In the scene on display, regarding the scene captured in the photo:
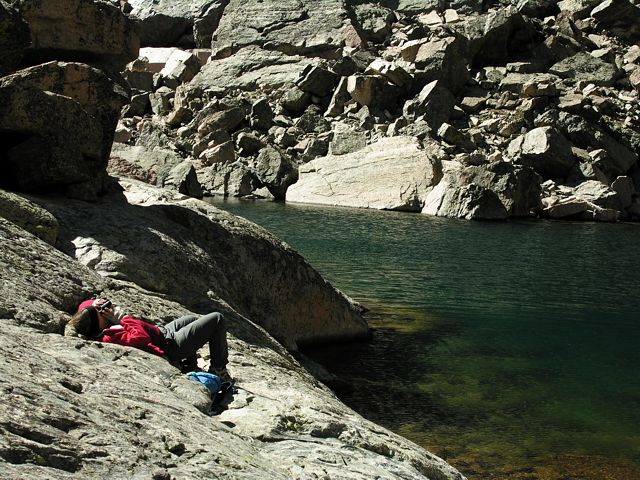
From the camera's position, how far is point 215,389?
8508 mm

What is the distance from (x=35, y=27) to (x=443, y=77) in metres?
62.7

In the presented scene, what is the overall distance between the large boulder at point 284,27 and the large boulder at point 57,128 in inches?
2910

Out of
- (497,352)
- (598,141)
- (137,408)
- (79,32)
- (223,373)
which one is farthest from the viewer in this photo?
(598,141)

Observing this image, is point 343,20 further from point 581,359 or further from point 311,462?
point 311,462

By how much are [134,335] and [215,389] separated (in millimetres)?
1091

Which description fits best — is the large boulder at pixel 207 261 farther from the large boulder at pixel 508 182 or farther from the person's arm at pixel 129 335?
the large boulder at pixel 508 182

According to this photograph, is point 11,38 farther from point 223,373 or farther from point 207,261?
point 223,373

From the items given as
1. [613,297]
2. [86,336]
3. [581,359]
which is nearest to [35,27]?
[86,336]

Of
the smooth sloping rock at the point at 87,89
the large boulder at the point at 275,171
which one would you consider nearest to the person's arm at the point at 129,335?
the smooth sloping rock at the point at 87,89

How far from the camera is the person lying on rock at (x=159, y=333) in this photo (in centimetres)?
843

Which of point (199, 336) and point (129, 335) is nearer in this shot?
point (129, 335)

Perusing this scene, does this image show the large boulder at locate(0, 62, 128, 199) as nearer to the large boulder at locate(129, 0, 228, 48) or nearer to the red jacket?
the red jacket

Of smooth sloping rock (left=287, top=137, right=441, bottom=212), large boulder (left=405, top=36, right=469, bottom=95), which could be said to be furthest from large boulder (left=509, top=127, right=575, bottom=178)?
large boulder (left=405, top=36, right=469, bottom=95)

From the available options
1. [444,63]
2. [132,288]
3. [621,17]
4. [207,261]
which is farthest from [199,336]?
[621,17]
